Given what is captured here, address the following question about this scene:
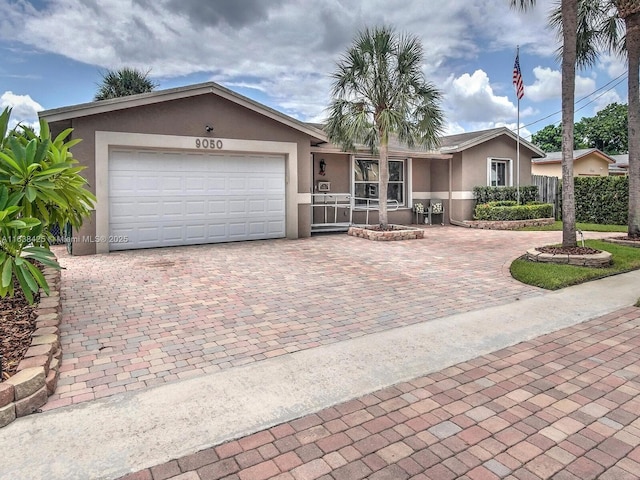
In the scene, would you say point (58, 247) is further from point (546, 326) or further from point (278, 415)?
point (546, 326)

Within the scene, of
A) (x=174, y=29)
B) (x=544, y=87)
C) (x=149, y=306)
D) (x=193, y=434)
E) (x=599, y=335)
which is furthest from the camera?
(x=544, y=87)

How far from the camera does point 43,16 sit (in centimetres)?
1159

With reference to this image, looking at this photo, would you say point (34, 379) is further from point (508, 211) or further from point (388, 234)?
point (508, 211)

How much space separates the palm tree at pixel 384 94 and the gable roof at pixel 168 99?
3.83 ft

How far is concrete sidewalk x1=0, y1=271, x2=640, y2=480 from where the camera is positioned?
2.57 m

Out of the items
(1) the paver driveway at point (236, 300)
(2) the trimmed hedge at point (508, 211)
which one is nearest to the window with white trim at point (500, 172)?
(2) the trimmed hedge at point (508, 211)

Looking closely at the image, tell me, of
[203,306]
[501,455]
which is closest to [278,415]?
[501,455]

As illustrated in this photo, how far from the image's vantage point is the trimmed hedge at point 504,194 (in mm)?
16969

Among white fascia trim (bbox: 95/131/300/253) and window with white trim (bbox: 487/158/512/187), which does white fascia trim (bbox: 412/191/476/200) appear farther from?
white fascia trim (bbox: 95/131/300/253)

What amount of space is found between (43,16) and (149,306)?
10.4 metres

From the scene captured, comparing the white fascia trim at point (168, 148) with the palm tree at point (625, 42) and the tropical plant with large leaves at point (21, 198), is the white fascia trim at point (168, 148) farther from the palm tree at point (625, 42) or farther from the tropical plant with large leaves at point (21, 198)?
the palm tree at point (625, 42)

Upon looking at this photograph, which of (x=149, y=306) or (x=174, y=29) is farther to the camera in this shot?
(x=174, y=29)

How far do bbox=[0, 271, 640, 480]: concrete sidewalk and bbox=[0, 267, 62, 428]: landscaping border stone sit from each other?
0.37ft

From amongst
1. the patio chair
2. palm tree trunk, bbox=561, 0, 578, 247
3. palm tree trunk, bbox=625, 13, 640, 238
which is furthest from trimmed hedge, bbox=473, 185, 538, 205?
palm tree trunk, bbox=561, 0, 578, 247
